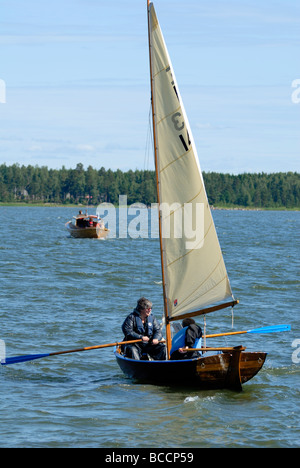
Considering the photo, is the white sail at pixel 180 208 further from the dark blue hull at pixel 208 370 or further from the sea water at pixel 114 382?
the sea water at pixel 114 382

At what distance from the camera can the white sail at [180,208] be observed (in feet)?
52.6

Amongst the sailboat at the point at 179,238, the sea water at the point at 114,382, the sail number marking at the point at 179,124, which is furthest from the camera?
the sail number marking at the point at 179,124

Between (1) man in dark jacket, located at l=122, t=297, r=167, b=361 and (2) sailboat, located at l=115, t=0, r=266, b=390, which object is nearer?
(2) sailboat, located at l=115, t=0, r=266, b=390

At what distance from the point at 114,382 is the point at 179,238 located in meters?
3.71

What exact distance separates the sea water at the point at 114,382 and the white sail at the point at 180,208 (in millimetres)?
2196

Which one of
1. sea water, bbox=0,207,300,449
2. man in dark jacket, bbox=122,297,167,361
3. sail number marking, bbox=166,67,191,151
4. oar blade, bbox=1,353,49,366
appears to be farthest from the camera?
oar blade, bbox=1,353,49,366

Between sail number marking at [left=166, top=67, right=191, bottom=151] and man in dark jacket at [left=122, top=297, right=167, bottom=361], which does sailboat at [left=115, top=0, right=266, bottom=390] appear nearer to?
sail number marking at [left=166, top=67, right=191, bottom=151]

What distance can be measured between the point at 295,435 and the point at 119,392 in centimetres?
428

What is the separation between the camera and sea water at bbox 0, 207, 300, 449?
1348cm

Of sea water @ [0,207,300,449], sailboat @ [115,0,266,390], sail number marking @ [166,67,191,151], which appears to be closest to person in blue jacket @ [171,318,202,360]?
sailboat @ [115,0,266,390]

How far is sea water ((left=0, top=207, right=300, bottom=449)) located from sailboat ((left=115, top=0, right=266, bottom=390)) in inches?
20.7

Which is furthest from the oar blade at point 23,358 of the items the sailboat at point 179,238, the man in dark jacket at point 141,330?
the man in dark jacket at point 141,330

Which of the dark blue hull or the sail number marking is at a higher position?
the sail number marking
